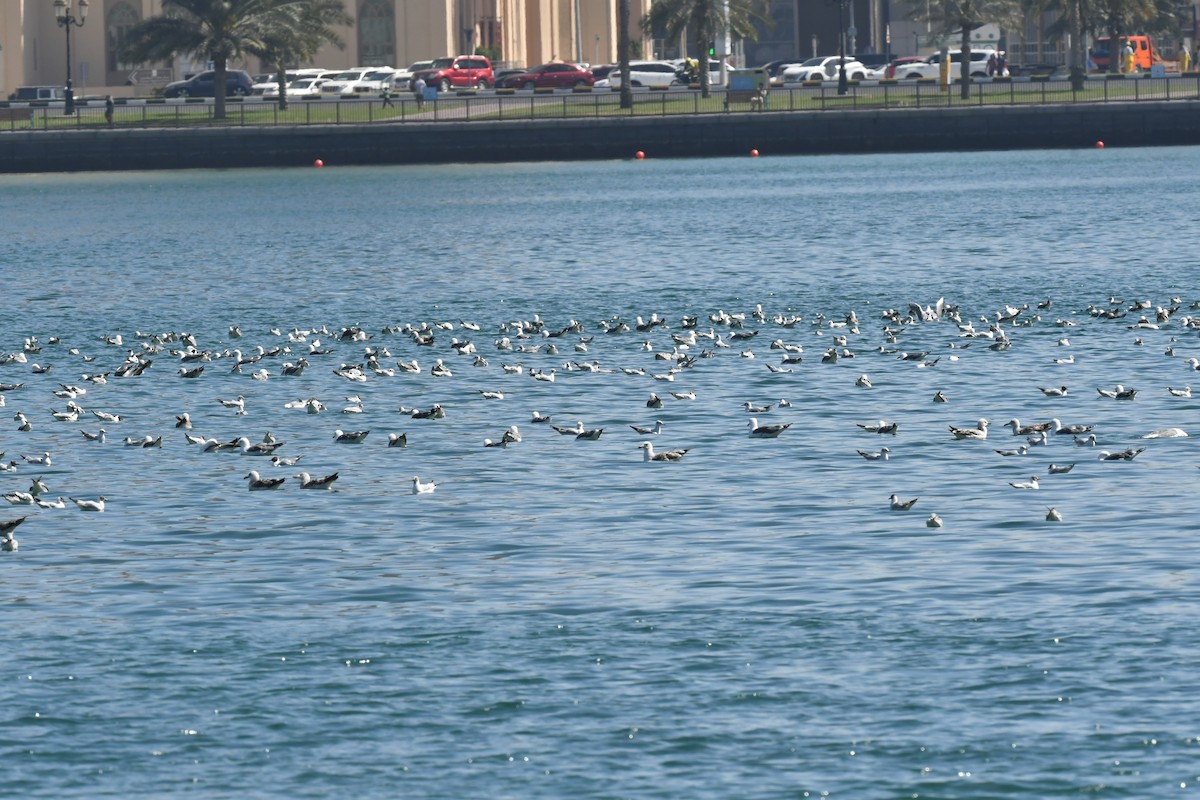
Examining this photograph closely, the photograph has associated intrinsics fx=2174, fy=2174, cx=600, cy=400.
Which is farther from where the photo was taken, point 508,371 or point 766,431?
point 508,371

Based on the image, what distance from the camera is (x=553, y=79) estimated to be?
10850 cm

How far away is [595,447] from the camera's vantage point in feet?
80.6

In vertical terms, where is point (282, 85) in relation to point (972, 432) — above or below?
above

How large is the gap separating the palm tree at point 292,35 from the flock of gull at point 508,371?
5613 centimetres

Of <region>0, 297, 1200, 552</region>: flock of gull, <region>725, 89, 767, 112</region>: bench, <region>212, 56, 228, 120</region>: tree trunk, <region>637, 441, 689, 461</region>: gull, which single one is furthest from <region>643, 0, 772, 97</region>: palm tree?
<region>637, 441, 689, 461</region>: gull

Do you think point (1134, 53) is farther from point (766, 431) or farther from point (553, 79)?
point (766, 431)

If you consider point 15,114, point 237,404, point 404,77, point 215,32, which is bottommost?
point 237,404

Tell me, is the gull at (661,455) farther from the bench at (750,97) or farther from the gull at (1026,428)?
the bench at (750,97)

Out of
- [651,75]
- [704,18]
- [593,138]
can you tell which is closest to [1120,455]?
[593,138]

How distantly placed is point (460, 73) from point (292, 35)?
19071mm

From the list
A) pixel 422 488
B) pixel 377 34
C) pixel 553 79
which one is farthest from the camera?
pixel 377 34

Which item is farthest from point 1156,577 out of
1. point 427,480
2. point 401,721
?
point 427,480

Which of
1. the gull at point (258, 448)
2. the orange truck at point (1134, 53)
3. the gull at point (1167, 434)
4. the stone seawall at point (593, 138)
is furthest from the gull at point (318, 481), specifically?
the orange truck at point (1134, 53)

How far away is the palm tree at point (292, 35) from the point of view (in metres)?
93.0
